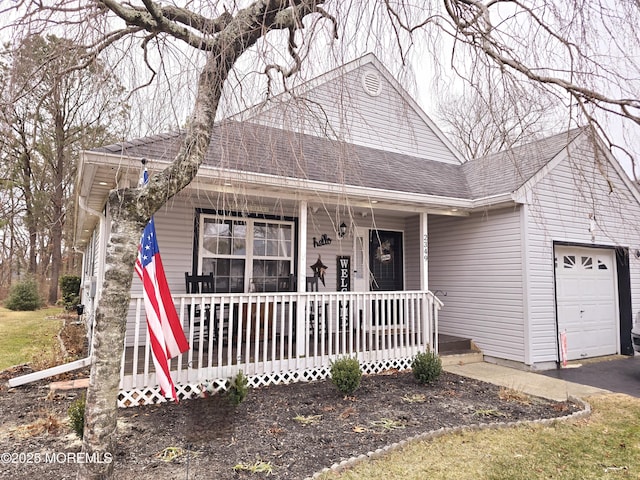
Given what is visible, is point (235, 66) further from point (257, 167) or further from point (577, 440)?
point (577, 440)

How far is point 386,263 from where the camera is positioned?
920cm

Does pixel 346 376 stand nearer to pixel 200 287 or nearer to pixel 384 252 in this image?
pixel 200 287

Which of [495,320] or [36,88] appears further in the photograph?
[495,320]

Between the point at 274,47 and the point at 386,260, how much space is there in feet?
22.4

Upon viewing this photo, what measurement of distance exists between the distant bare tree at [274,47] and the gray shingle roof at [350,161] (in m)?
0.36

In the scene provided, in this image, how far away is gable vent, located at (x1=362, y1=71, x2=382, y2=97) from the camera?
377 inches

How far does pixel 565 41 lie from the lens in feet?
10.2

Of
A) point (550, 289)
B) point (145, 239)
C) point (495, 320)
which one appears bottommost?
point (495, 320)

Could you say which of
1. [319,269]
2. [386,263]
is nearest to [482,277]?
[386,263]

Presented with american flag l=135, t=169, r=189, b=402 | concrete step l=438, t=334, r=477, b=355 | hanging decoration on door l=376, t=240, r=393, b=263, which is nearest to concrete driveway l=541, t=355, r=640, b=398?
concrete step l=438, t=334, r=477, b=355

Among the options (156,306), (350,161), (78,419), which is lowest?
(78,419)

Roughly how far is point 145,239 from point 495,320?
6.53 meters

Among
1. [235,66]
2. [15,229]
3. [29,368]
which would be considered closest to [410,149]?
[235,66]

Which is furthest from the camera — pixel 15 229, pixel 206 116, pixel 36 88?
pixel 15 229
